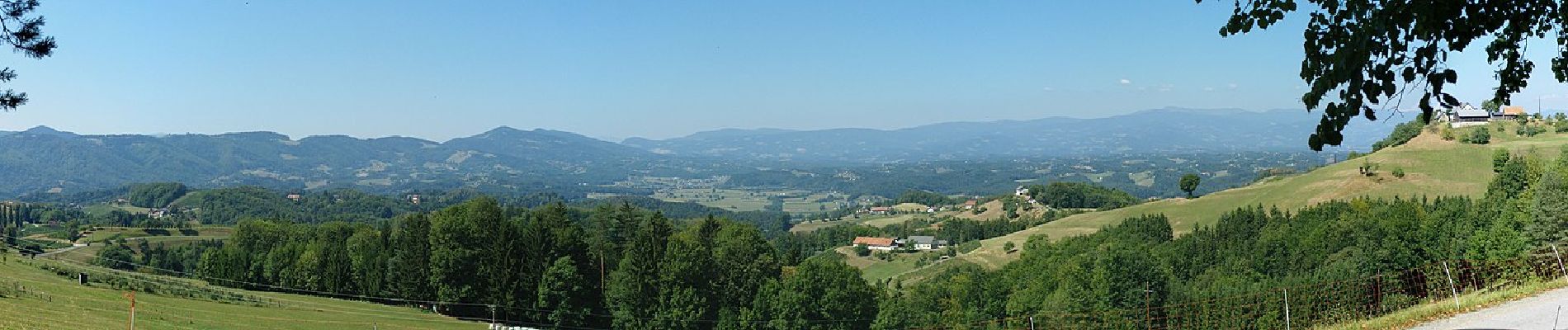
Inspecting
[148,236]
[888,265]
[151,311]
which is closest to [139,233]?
[148,236]

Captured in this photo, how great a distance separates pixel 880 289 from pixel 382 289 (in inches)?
1094

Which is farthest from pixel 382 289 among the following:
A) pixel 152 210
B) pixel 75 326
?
pixel 152 210

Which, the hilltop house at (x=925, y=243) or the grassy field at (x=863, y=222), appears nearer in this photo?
the hilltop house at (x=925, y=243)

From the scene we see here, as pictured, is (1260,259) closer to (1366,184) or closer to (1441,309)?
(1366,184)

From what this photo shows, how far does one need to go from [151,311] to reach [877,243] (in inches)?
4009

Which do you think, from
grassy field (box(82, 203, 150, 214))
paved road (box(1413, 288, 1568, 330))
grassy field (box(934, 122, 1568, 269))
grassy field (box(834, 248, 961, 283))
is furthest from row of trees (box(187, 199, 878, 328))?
grassy field (box(82, 203, 150, 214))

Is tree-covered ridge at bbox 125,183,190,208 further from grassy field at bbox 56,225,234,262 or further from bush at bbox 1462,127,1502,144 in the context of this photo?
bush at bbox 1462,127,1502,144

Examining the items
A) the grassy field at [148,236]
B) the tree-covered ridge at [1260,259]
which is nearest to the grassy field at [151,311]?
the tree-covered ridge at [1260,259]

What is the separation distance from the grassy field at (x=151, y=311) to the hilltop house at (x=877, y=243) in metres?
82.9

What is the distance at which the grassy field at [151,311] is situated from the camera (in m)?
19.6

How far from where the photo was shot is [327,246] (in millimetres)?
53781

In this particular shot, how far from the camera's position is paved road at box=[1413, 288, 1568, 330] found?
1106 centimetres

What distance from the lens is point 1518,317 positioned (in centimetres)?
1170

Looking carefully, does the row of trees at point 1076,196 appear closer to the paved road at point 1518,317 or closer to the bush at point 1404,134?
the bush at point 1404,134
